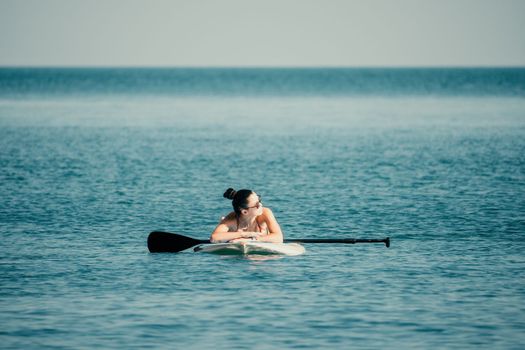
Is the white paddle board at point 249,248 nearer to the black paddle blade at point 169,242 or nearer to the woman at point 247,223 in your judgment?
the woman at point 247,223

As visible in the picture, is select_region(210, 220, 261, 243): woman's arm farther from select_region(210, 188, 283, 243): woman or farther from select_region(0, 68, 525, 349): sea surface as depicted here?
select_region(0, 68, 525, 349): sea surface

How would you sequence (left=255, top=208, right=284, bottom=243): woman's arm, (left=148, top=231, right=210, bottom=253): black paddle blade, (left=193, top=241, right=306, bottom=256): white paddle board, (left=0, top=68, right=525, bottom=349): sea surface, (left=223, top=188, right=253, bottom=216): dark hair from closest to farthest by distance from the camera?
(left=0, top=68, right=525, bottom=349): sea surface < (left=223, top=188, right=253, bottom=216): dark hair < (left=193, top=241, right=306, bottom=256): white paddle board < (left=255, top=208, right=284, bottom=243): woman's arm < (left=148, top=231, right=210, bottom=253): black paddle blade

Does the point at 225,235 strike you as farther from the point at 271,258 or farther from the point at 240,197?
the point at 271,258

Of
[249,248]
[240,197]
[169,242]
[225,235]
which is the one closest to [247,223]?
[225,235]

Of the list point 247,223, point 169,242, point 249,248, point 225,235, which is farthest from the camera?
point 169,242

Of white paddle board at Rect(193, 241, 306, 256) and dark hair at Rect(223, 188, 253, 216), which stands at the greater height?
dark hair at Rect(223, 188, 253, 216)

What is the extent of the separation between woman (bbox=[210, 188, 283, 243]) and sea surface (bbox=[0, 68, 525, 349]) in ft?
1.57

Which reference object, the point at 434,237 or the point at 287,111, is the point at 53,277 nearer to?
the point at 434,237

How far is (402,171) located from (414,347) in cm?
2450

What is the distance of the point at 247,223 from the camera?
63.9 ft

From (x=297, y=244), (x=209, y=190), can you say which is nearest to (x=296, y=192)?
(x=209, y=190)

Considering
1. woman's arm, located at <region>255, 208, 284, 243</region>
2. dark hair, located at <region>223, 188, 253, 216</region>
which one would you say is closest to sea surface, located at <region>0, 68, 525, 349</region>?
woman's arm, located at <region>255, 208, 284, 243</region>

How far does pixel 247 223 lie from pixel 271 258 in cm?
78

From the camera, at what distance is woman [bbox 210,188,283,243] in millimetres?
18938
